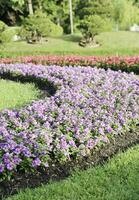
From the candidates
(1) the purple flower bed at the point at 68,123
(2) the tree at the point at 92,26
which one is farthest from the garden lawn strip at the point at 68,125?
(2) the tree at the point at 92,26

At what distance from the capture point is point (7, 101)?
10.0m

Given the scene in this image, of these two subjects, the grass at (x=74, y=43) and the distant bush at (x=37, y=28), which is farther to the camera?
the distant bush at (x=37, y=28)

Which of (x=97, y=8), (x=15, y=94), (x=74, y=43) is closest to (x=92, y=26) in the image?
(x=97, y=8)

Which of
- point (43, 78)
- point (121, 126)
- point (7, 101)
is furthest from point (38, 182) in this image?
point (43, 78)

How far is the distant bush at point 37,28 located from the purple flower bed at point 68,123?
15517 millimetres

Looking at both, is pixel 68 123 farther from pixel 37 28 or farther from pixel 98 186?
pixel 37 28

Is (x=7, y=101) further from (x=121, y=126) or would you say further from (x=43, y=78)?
(x=121, y=126)

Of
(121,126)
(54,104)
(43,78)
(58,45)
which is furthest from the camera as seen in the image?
(58,45)

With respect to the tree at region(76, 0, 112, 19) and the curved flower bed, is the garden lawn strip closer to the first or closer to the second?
the curved flower bed

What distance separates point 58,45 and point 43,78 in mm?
13778

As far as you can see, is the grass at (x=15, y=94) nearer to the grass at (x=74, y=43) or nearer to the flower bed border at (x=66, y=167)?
the flower bed border at (x=66, y=167)

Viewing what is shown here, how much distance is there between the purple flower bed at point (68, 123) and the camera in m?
6.18

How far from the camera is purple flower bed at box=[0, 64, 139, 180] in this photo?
618cm

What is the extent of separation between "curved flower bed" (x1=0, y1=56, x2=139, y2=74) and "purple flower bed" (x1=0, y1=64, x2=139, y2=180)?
5726mm
